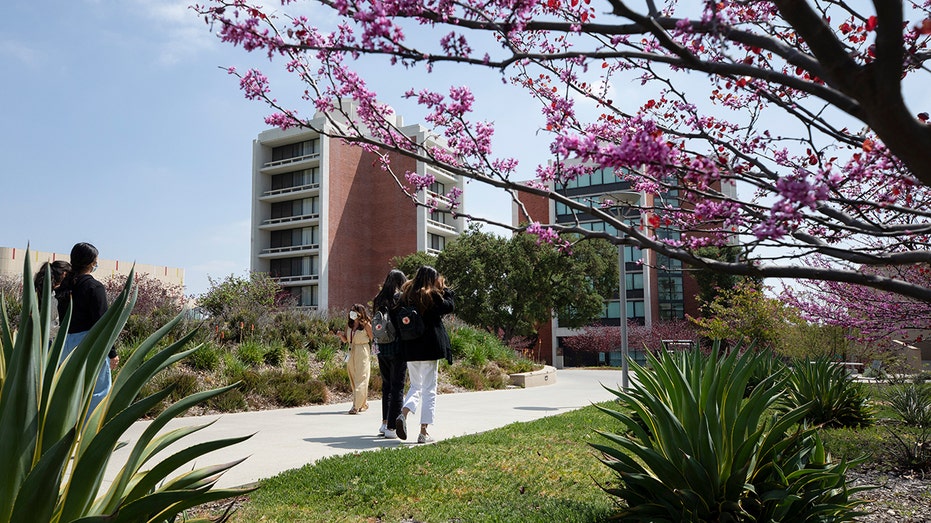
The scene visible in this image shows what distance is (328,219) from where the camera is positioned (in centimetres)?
4672

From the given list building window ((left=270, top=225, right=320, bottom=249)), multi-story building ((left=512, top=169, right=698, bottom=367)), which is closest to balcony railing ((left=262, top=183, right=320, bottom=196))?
→ building window ((left=270, top=225, right=320, bottom=249))

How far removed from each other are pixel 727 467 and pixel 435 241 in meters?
48.4

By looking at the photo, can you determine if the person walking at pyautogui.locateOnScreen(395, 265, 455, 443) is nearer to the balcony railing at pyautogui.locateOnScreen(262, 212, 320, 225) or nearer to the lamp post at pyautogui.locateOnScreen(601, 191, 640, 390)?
the lamp post at pyautogui.locateOnScreen(601, 191, 640, 390)

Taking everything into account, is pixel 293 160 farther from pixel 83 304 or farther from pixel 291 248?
pixel 83 304

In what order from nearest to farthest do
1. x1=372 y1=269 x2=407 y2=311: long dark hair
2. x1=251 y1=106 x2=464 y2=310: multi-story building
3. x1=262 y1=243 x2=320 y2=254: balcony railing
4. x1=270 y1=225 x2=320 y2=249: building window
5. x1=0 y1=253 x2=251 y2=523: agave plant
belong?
x1=0 y1=253 x2=251 y2=523: agave plant, x1=372 y1=269 x2=407 y2=311: long dark hair, x1=251 y1=106 x2=464 y2=310: multi-story building, x1=262 y1=243 x2=320 y2=254: balcony railing, x1=270 y1=225 x2=320 y2=249: building window

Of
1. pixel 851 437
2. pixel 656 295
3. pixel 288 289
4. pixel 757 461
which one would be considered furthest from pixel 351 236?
pixel 757 461

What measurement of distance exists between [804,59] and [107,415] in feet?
9.23

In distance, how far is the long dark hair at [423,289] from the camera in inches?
271

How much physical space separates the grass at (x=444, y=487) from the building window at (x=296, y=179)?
4384 centimetres

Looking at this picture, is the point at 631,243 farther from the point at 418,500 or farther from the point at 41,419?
the point at 418,500

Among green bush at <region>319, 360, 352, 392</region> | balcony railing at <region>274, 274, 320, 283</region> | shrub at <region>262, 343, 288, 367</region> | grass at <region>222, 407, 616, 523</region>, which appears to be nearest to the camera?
grass at <region>222, 407, 616, 523</region>

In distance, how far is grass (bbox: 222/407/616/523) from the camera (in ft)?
13.7

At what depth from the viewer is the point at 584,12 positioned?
3.90 meters

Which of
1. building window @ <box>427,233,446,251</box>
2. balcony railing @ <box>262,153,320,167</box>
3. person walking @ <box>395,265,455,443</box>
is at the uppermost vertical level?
balcony railing @ <box>262,153,320,167</box>
